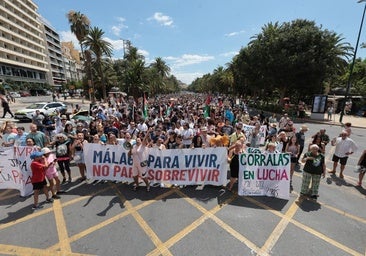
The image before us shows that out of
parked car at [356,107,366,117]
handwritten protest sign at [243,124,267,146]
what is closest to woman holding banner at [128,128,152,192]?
handwritten protest sign at [243,124,267,146]

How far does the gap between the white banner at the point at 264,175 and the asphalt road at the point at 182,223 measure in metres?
0.23

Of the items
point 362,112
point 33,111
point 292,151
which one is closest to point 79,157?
point 292,151

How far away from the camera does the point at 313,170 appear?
17.5ft

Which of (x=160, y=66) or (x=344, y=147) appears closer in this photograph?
(x=344, y=147)

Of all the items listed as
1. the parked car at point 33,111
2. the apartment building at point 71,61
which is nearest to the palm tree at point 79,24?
the parked car at point 33,111

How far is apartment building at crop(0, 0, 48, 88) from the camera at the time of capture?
172 ft

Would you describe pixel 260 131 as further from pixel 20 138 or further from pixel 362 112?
pixel 362 112

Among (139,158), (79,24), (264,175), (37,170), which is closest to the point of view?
(37,170)

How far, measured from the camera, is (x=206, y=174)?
20.1ft

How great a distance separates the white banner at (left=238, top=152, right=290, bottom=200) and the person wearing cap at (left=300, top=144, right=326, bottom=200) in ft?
1.56

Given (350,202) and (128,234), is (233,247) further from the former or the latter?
(350,202)

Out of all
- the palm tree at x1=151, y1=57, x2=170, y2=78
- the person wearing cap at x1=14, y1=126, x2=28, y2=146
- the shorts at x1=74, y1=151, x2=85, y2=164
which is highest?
the palm tree at x1=151, y1=57, x2=170, y2=78

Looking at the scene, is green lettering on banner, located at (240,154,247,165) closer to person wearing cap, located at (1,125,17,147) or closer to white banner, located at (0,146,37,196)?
white banner, located at (0,146,37,196)

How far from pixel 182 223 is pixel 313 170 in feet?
11.8
